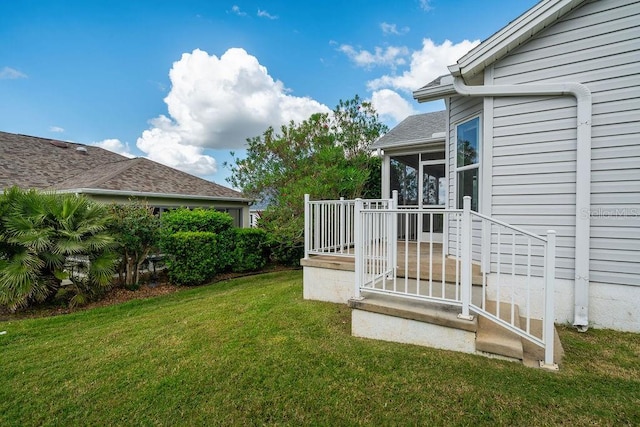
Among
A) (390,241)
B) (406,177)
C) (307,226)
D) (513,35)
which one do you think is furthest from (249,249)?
(513,35)

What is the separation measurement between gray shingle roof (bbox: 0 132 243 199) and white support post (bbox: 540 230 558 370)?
941 centimetres

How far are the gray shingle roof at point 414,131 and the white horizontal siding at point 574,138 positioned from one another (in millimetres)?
2901

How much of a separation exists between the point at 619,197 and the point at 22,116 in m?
17.9

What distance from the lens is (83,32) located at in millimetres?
8000

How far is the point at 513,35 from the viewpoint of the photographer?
3.70 metres

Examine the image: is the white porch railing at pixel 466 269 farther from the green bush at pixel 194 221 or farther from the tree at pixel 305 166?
the green bush at pixel 194 221

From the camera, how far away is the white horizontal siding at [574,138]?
3.31 meters

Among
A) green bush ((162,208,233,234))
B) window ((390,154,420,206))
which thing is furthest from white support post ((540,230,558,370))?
green bush ((162,208,233,234))

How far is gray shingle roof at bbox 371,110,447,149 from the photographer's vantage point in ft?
23.1

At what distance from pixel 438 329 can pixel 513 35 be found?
153 inches

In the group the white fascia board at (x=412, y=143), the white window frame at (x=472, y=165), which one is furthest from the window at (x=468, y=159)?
the white fascia board at (x=412, y=143)

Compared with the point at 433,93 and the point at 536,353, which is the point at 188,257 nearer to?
the point at 433,93

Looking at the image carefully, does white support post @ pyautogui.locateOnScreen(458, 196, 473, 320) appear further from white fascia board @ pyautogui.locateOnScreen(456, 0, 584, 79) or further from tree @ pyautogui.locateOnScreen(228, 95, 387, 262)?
tree @ pyautogui.locateOnScreen(228, 95, 387, 262)

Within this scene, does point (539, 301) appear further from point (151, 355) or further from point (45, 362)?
point (45, 362)
